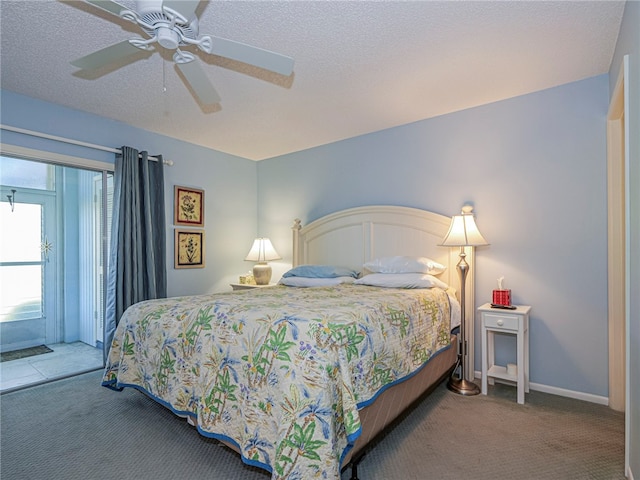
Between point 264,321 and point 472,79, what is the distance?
2360mm

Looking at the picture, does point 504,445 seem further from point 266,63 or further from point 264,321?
point 266,63

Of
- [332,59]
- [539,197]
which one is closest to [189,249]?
[332,59]

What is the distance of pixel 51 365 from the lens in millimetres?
3307

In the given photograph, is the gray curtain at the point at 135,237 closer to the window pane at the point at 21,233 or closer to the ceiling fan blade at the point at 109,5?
the window pane at the point at 21,233

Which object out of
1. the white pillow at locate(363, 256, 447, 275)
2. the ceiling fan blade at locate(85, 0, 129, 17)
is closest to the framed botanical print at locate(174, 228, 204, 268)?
the white pillow at locate(363, 256, 447, 275)

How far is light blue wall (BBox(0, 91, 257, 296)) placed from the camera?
3053 mm

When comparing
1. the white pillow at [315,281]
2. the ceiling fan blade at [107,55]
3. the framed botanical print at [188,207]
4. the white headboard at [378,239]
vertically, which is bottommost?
the white pillow at [315,281]

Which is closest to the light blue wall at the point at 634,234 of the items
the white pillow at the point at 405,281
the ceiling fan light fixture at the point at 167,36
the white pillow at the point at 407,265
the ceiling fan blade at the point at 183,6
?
the white pillow at the point at 405,281

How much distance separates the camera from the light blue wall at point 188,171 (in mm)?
3053

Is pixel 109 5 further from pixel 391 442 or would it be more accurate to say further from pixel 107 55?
pixel 391 442

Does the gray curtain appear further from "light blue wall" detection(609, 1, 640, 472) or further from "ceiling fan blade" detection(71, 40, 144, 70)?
"light blue wall" detection(609, 1, 640, 472)

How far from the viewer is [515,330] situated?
2613mm

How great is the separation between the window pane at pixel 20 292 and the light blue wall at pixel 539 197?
3.55 meters

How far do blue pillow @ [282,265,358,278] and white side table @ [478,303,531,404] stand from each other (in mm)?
1298
